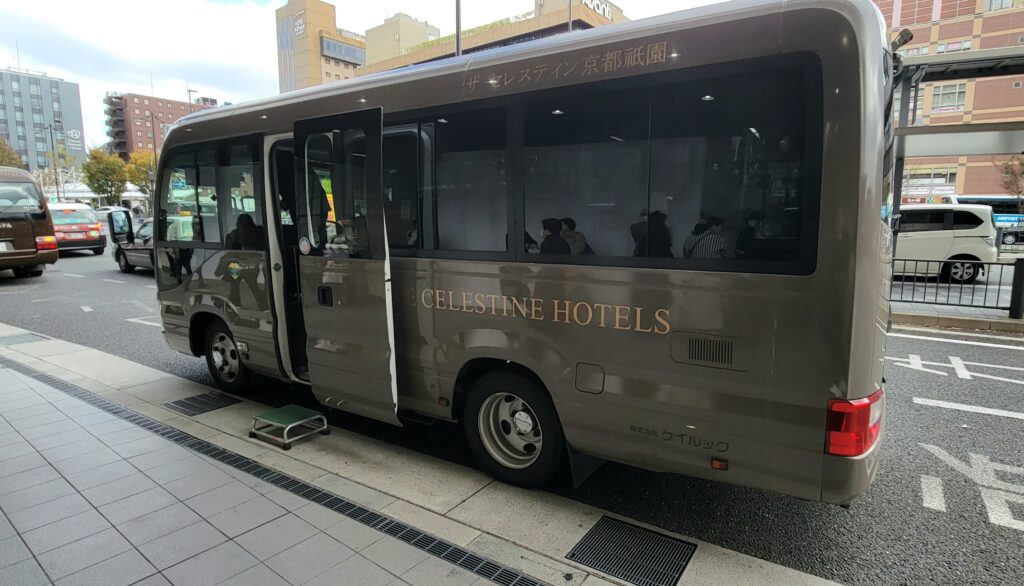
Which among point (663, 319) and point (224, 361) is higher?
point (663, 319)

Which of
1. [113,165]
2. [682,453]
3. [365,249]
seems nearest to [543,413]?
[682,453]

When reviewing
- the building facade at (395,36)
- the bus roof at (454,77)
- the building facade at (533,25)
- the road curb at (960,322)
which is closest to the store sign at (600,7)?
the building facade at (533,25)

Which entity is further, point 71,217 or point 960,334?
point 71,217

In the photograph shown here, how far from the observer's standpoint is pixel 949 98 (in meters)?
44.5

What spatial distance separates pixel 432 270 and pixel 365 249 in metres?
0.58

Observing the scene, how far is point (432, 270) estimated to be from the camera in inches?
149

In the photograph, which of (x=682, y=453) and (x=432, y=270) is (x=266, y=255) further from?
(x=682, y=453)

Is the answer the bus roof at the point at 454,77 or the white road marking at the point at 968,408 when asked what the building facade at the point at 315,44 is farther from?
the white road marking at the point at 968,408

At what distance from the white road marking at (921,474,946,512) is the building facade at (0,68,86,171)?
398 feet

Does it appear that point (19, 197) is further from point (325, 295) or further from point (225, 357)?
point (325, 295)

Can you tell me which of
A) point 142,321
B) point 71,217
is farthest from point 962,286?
point 71,217

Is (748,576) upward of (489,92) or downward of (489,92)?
downward

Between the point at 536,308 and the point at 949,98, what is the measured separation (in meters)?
57.0

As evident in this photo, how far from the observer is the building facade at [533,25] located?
4506 centimetres
